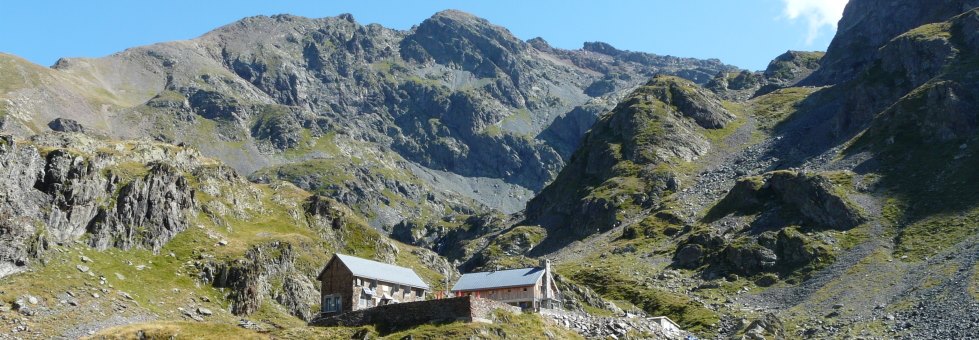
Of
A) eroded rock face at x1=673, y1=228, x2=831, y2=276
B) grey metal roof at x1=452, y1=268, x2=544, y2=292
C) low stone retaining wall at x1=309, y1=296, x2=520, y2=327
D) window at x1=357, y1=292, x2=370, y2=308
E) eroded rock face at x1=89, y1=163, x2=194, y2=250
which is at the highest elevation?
eroded rock face at x1=89, y1=163, x2=194, y2=250

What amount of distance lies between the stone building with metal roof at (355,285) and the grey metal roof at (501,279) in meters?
8.82

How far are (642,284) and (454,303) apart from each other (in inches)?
3292

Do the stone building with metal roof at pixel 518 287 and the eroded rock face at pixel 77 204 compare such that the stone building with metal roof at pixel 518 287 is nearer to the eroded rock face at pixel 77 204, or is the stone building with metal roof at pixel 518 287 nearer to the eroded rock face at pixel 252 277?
the eroded rock face at pixel 252 277

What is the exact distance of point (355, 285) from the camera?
94.9 metres

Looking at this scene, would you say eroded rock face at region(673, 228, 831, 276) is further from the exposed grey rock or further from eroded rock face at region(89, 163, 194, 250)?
eroded rock face at region(89, 163, 194, 250)

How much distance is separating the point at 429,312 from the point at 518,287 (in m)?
20.5

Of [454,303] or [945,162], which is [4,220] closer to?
[454,303]

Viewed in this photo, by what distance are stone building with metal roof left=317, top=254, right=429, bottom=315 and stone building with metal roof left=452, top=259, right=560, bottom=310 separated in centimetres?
885

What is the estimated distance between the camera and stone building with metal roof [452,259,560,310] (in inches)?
3920

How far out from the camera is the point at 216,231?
5699 inches

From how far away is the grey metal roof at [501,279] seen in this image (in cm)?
10088

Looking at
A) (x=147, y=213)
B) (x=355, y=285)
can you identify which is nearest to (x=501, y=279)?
(x=355, y=285)

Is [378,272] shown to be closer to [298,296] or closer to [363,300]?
[363,300]

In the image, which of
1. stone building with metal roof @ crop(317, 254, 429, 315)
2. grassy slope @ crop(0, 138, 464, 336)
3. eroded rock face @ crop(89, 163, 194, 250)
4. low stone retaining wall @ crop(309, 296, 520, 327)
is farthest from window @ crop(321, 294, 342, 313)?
eroded rock face @ crop(89, 163, 194, 250)
